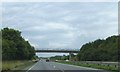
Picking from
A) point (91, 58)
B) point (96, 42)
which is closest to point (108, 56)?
point (91, 58)

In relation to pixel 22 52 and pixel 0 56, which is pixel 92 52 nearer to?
pixel 22 52

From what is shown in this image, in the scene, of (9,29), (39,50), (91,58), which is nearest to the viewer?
(9,29)

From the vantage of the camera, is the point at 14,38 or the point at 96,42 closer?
the point at 14,38

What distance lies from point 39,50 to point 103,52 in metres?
52.4

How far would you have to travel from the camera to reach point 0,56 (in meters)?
53.3

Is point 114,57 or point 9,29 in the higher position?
point 9,29

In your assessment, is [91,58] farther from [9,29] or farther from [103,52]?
[9,29]

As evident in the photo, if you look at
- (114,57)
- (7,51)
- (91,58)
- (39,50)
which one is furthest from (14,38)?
(39,50)

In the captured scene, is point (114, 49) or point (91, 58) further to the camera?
point (91, 58)

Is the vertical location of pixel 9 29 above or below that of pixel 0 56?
above

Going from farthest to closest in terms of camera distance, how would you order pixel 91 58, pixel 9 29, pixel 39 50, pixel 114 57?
pixel 39 50 → pixel 91 58 → pixel 114 57 → pixel 9 29

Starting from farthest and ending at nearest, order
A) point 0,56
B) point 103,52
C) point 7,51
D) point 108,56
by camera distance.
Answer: point 103,52 → point 108,56 → point 7,51 → point 0,56

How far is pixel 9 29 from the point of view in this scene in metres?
94.6

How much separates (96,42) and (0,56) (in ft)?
411
